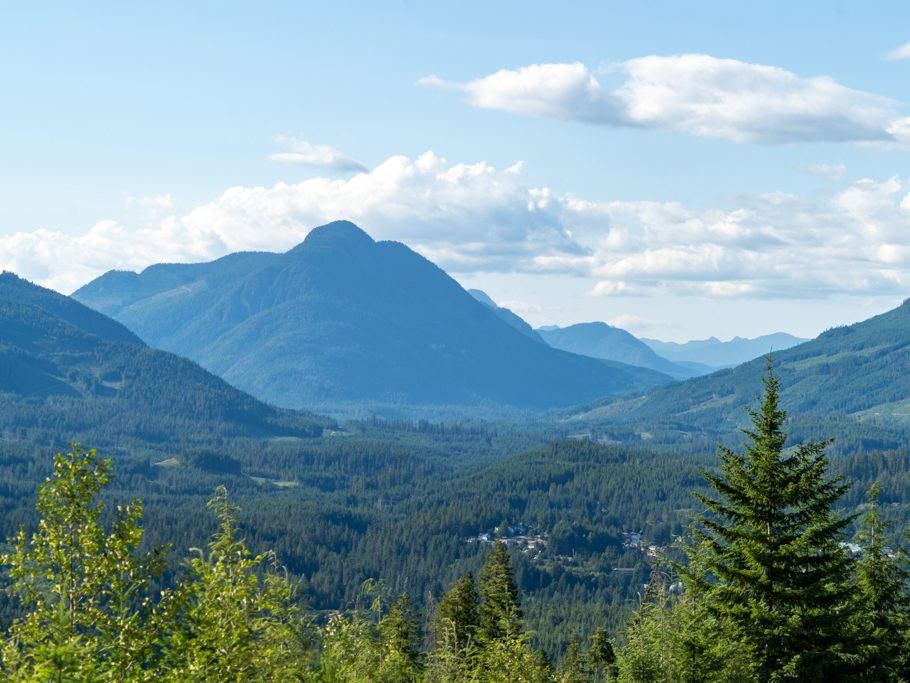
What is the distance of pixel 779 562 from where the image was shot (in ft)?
141

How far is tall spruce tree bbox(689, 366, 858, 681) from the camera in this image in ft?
138

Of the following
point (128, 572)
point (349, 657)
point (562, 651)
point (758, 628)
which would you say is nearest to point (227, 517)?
point (128, 572)

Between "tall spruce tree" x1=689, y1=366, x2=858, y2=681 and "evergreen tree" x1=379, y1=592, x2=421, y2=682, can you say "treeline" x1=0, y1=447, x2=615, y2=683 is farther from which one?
"evergreen tree" x1=379, y1=592, x2=421, y2=682

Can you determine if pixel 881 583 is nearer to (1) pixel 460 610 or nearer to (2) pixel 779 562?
(2) pixel 779 562

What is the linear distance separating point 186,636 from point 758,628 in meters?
25.4

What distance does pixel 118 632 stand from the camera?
2600 cm

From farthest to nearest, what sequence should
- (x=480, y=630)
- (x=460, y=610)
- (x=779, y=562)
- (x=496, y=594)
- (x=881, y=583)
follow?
(x=460, y=610) → (x=496, y=594) → (x=480, y=630) → (x=881, y=583) → (x=779, y=562)

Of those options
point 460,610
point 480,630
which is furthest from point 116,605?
point 460,610

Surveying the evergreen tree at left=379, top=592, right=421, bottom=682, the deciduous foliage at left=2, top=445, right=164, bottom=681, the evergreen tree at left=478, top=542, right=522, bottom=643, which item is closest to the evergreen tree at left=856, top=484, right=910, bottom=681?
the evergreen tree at left=379, top=592, right=421, bottom=682

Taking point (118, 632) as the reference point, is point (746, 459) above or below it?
above

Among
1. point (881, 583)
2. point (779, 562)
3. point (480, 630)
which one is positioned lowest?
point (480, 630)

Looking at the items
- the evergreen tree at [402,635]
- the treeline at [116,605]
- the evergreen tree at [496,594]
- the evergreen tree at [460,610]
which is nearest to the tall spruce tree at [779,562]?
the evergreen tree at [402,635]

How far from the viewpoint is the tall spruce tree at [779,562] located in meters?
42.1

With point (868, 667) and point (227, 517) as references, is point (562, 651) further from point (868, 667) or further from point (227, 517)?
point (227, 517)
